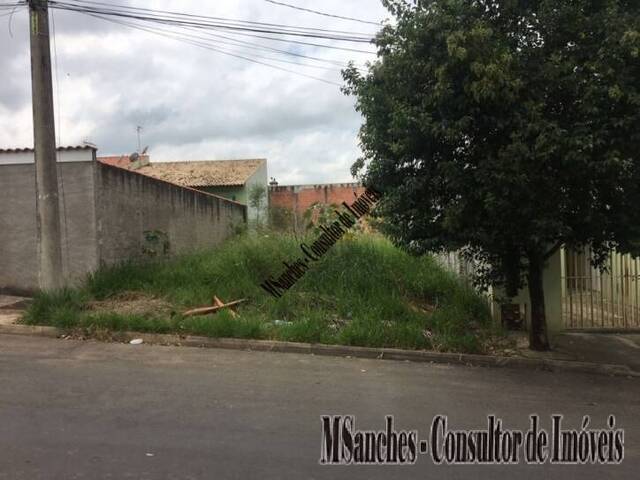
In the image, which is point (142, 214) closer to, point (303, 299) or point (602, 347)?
point (303, 299)

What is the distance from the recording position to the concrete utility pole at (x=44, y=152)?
8547 mm

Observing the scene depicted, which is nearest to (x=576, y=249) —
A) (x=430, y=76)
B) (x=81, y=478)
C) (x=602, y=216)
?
(x=602, y=216)

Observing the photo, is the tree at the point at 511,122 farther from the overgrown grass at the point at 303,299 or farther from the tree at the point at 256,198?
the tree at the point at 256,198

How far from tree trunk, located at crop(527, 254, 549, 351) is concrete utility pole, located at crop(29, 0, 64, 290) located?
23.3ft

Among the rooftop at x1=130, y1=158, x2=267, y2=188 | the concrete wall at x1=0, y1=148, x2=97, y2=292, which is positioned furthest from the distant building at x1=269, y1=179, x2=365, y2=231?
the concrete wall at x1=0, y1=148, x2=97, y2=292

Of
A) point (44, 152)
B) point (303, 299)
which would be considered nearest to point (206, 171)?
point (44, 152)

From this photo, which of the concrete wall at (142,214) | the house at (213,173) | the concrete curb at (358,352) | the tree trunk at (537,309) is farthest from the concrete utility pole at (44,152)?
the house at (213,173)

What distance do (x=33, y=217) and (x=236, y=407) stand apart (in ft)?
24.3

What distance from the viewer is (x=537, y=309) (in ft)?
24.7

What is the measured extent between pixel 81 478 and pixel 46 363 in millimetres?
3396

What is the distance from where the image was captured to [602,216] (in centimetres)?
648

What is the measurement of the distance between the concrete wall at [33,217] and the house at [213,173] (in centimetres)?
1421

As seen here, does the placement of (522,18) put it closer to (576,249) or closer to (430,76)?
(430,76)

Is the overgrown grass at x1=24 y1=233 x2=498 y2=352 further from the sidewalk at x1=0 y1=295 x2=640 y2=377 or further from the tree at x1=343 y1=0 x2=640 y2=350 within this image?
the tree at x1=343 y1=0 x2=640 y2=350
